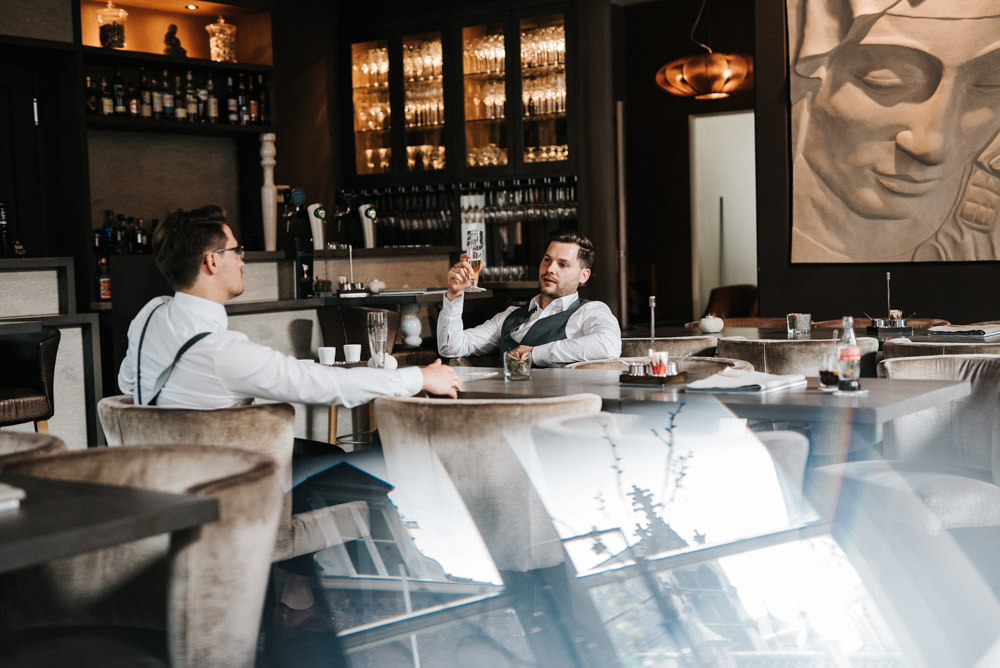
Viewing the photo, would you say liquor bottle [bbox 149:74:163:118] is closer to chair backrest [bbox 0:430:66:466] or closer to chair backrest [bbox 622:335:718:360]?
chair backrest [bbox 622:335:718:360]

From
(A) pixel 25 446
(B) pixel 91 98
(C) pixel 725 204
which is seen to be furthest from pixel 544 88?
(A) pixel 25 446

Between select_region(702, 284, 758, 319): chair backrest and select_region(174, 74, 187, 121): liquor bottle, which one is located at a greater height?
select_region(174, 74, 187, 121): liquor bottle

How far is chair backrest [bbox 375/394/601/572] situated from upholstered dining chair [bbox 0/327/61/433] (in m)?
2.94

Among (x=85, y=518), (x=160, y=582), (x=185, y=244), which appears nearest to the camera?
(x=85, y=518)

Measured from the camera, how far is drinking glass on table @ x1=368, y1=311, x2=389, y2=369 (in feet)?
11.2

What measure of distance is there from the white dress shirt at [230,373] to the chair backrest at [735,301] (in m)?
6.76

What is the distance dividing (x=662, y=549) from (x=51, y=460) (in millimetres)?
1691

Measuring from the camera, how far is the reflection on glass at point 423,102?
8.24 meters

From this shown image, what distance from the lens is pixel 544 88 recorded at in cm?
780

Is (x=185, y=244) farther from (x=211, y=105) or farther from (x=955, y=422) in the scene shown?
(x=211, y=105)

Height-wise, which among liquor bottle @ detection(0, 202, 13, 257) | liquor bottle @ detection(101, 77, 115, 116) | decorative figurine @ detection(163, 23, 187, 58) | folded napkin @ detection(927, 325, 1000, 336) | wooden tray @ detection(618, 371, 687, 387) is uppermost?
decorative figurine @ detection(163, 23, 187, 58)

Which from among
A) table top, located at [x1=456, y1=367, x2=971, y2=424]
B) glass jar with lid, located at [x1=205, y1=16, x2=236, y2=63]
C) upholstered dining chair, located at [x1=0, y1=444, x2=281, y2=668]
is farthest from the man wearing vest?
glass jar with lid, located at [x1=205, y1=16, x2=236, y2=63]

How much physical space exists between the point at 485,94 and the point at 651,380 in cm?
542

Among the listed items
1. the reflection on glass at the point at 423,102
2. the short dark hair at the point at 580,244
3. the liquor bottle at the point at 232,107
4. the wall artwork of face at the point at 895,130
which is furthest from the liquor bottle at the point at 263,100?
the short dark hair at the point at 580,244
